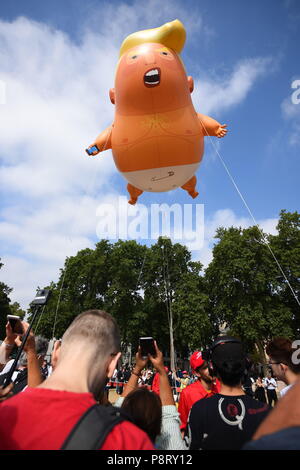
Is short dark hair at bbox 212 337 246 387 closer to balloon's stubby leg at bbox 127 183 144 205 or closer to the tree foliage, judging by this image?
balloon's stubby leg at bbox 127 183 144 205

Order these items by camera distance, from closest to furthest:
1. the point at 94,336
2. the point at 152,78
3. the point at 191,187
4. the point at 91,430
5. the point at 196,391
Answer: the point at 91,430
the point at 94,336
the point at 196,391
the point at 152,78
the point at 191,187

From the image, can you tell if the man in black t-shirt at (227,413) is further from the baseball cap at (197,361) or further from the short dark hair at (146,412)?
the baseball cap at (197,361)

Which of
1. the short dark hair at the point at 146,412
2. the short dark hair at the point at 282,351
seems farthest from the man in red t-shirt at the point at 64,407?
the short dark hair at the point at 282,351

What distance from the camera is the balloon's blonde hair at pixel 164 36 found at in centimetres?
511

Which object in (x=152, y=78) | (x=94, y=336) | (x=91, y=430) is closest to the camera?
(x=91, y=430)

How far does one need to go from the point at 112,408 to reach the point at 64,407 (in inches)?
9.1

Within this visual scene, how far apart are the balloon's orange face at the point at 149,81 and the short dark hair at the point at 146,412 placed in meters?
4.64

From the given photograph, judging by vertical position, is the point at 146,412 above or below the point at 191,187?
below

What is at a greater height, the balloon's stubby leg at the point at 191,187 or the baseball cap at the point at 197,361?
the balloon's stubby leg at the point at 191,187

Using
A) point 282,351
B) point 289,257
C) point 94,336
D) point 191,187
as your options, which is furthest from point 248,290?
point 94,336

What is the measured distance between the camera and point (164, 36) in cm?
512

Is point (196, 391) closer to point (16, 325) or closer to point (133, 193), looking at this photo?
point (16, 325)
